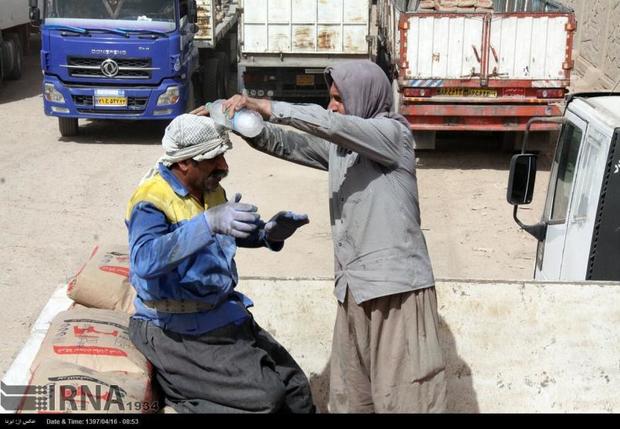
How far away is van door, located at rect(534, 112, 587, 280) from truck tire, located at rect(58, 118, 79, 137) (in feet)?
32.9

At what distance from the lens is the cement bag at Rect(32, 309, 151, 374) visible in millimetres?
3623

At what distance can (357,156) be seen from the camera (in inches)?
150

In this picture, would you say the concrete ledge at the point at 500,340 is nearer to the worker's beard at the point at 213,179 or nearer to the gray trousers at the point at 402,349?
the gray trousers at the point at 402,349

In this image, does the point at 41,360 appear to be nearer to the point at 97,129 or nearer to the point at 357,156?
the point at 357,156

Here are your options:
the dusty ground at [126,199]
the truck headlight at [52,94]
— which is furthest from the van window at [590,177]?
the truck headlight at [52,94]

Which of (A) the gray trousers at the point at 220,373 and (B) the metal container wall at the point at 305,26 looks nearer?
(A) the gray trousers at the point at 220,373

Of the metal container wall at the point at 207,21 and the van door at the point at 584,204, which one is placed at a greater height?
the van door at the point at 584,204

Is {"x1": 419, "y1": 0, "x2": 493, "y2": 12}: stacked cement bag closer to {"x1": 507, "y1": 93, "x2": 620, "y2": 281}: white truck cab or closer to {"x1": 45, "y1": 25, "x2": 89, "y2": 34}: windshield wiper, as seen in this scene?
{"x1": 45, "y1": 25, "x2": 89, "y2": 34}: windshield wiper

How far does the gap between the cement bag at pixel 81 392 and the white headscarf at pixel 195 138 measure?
86 centimetres

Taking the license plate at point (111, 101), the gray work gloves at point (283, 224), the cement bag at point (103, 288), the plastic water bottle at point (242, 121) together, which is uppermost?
the plastic water bottle at point (242, 121)

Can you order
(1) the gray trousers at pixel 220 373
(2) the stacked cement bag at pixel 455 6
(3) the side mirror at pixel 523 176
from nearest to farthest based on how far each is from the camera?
(1) the gray trousers at pixel 220 373
(3) the side mirror at pixel 523 176
(2) the stacked cement bag at pixel 455 6

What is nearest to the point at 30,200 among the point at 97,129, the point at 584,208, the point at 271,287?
the point at 97,129

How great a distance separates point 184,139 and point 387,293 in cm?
98

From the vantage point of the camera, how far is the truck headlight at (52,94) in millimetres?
13641
